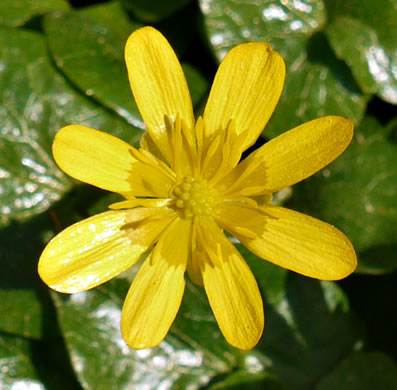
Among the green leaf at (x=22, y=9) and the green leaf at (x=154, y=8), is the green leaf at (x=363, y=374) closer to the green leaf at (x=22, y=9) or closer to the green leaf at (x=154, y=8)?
the green leaf at (x=154, y=8)

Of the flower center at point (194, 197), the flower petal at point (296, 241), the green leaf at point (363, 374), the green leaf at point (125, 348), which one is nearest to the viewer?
the flower petal at point (296, 241)

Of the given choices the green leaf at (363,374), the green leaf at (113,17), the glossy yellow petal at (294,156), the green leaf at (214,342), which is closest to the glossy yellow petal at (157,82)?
the glossy yellow petal at (294,156)

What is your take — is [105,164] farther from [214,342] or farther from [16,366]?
[16,366]

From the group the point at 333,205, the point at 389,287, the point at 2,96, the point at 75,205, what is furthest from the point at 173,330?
the point at 2,96

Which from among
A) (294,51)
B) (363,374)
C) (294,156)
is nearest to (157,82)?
(294,156)

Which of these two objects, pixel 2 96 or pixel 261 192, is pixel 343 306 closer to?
pixel 261 192
